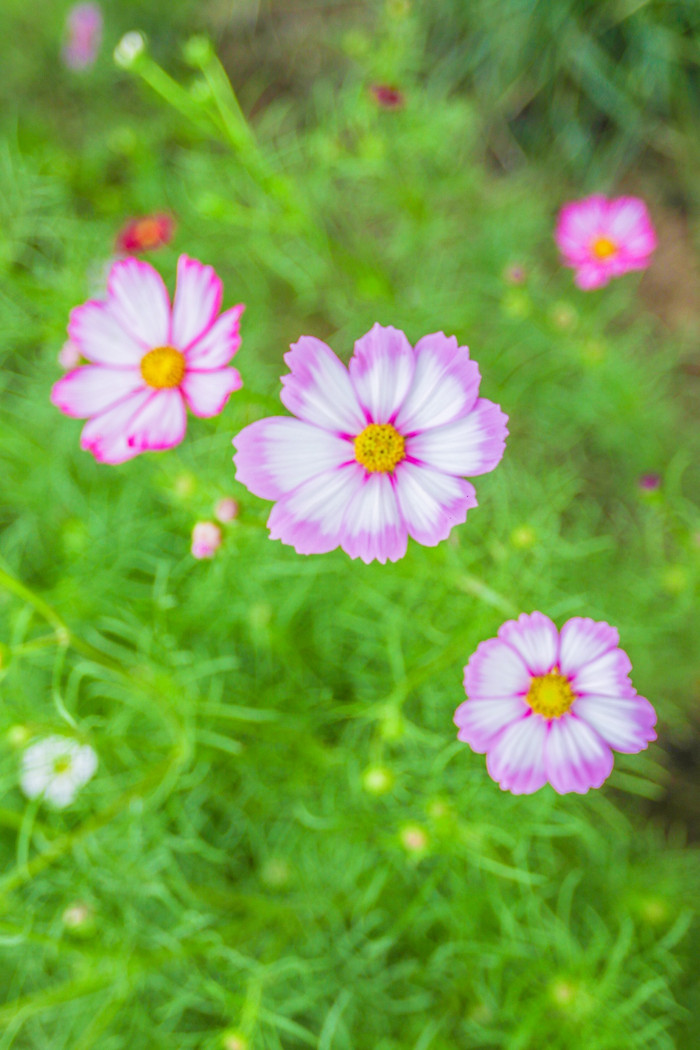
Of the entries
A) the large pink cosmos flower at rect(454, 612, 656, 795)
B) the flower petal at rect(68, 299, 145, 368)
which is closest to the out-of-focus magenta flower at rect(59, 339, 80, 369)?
the flower petal at rect(68, 299, 145, 368)

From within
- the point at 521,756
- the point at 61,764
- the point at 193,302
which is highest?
the point at 193,302

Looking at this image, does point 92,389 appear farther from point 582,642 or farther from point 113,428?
point 582,642

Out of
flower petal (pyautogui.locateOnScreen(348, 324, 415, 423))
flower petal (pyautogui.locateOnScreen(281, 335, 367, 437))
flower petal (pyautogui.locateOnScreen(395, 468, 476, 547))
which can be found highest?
flower petal (pyautogui.locateOnScreen(348, 324, 415, 423))

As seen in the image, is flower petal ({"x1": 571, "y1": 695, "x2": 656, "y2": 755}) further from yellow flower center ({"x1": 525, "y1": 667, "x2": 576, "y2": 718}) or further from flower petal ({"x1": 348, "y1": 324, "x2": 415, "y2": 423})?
flower petal ({"x1": 348, "y1": 324, "x2": 415, "y2": 423})

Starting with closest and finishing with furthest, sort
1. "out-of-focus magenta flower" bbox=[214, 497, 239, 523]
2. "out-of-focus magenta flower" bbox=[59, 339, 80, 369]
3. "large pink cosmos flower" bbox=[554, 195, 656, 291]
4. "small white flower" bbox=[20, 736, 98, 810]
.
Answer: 1. "out-of-focus magenta flower" bbox=[214, 497, 239, 523]
2. "small white flower" bbox=[20, 736, 98, 810]
3. "out-of-focus magenta flower" bbox=[59, 339, 80, 369]
4. "large pink cosmos flower" bbox=[554, 195, 656, 291]

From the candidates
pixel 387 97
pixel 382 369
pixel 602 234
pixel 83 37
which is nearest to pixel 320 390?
pixel 382 369

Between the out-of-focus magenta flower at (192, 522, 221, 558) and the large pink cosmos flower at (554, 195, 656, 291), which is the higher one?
the large pink cosmos flower at (554, 195, 656, 291)

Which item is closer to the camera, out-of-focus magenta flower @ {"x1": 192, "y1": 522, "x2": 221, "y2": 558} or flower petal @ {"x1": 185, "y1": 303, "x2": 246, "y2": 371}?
flower petal @ {"x1": 185, "y1": 303, "x2": 246, "y2": 371}

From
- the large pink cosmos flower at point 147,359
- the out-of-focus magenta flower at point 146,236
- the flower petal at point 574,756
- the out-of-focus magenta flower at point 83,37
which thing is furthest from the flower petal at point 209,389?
the out-of-focus magenta flower at point 83,37
